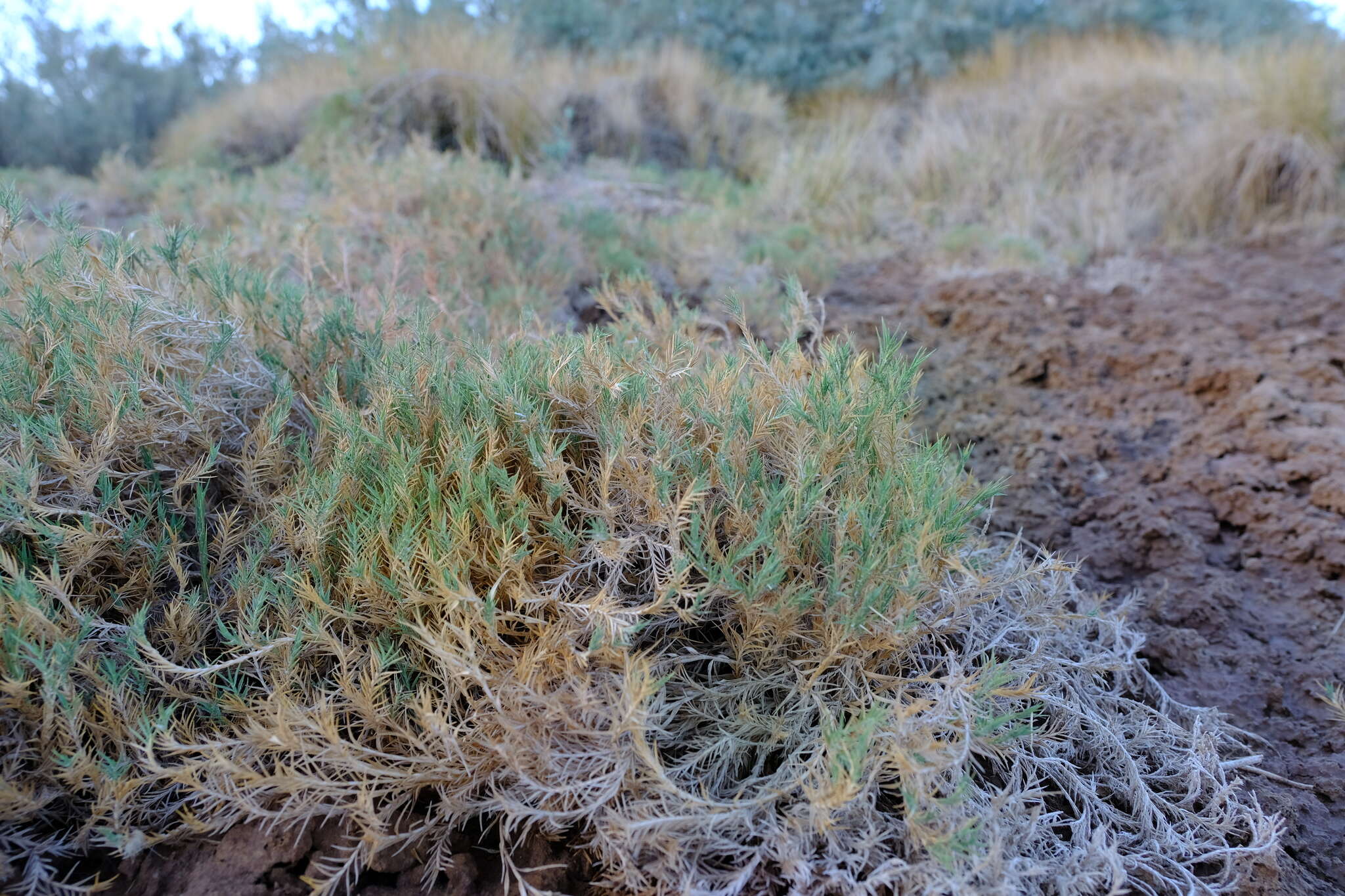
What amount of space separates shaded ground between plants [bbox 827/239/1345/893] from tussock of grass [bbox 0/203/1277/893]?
1.08ft

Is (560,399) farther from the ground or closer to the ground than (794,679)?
farther from the ground

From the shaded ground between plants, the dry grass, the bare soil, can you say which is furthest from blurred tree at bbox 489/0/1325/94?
the dry grass

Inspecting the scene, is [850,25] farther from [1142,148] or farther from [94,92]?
[94,92]

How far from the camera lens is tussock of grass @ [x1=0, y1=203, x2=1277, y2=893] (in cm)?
143

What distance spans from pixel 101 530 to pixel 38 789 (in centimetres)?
48

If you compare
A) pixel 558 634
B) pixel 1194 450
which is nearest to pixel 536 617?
pixel 558 634

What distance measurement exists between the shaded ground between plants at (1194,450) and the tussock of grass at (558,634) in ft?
1.08

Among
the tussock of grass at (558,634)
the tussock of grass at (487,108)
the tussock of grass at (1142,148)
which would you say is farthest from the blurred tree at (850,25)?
the tussock of grass at (558,634)

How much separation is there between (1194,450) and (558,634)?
107 inches

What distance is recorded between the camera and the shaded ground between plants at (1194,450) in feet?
7.07

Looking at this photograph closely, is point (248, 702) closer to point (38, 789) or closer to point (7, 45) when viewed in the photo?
point (38, 789)

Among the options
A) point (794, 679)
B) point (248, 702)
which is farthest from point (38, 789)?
point (794, 679)

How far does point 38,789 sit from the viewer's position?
1.46m

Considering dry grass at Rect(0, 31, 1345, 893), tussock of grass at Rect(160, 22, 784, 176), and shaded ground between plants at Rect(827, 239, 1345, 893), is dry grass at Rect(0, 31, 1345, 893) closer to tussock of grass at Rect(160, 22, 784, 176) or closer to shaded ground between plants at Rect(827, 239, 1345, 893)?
shaded ground between plants at Rect(827, 239, 1345, 893)
